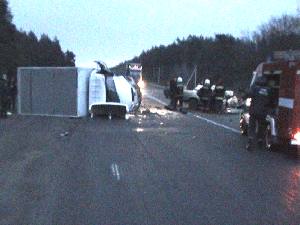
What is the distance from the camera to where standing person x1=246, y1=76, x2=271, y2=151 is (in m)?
12.7

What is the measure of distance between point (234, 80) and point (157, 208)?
4799cm

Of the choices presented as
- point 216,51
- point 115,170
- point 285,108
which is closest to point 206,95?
point 285,108

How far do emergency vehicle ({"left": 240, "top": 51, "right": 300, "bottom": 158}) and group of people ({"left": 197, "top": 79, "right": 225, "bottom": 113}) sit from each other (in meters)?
12.3

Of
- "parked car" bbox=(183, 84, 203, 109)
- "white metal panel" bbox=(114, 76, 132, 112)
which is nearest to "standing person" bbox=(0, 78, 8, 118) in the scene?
"white metal panel" bbox=(114, 76, 132, 112)

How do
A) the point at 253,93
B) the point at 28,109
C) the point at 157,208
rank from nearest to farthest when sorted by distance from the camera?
1. the point at 157,208
2. the point at 253,93
3. the point at 28,109

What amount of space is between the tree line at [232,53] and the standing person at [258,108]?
137cm

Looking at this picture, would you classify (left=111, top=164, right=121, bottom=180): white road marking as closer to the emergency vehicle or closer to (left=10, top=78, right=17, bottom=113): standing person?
the emergency vehicle

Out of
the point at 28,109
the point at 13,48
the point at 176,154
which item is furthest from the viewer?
the point at 13,48

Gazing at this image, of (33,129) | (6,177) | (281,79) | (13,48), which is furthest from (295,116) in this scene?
(13,48)

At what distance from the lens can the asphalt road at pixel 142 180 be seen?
682 cm

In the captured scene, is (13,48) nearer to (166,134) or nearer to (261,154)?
(166,134)

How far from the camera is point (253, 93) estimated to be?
1281 cm

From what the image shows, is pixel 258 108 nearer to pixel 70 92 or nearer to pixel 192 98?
pixel 70 92

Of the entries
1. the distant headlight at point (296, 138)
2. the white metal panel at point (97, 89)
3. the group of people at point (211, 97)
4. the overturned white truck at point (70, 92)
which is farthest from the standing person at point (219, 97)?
the distant headlight at point (296, 138)
